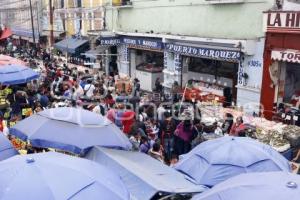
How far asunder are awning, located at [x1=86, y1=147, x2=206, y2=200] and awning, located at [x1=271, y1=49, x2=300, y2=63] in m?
7.98

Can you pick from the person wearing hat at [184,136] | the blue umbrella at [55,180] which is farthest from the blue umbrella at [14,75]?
the blue umbrella at [55,180]

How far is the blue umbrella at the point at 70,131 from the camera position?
771 centimetres

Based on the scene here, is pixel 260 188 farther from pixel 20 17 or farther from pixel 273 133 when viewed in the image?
pixel 20 17

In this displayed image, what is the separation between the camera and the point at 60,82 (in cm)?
1764

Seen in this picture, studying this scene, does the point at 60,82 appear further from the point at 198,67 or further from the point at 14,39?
the point at 14,39

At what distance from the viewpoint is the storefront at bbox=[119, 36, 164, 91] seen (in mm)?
21952

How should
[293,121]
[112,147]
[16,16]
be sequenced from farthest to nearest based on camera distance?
[16,16] < [293,121] < [112,147]

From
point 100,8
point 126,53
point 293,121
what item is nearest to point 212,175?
point 293,121

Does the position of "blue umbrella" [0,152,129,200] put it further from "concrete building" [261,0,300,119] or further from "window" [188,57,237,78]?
"window" [188,57,237,78]

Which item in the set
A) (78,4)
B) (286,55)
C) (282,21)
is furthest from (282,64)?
(78,4)

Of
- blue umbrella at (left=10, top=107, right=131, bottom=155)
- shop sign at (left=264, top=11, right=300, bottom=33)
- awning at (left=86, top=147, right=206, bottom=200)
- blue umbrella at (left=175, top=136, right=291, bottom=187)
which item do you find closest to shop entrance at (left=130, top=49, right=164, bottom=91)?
shop sign at (left=264, top=11, right=300, bottom=33)

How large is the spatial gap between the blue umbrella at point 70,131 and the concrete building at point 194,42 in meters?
8.39

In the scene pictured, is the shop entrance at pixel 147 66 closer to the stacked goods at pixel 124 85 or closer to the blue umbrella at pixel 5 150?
the stacked goods at pixel 124 85

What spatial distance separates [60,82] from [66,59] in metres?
14.2
